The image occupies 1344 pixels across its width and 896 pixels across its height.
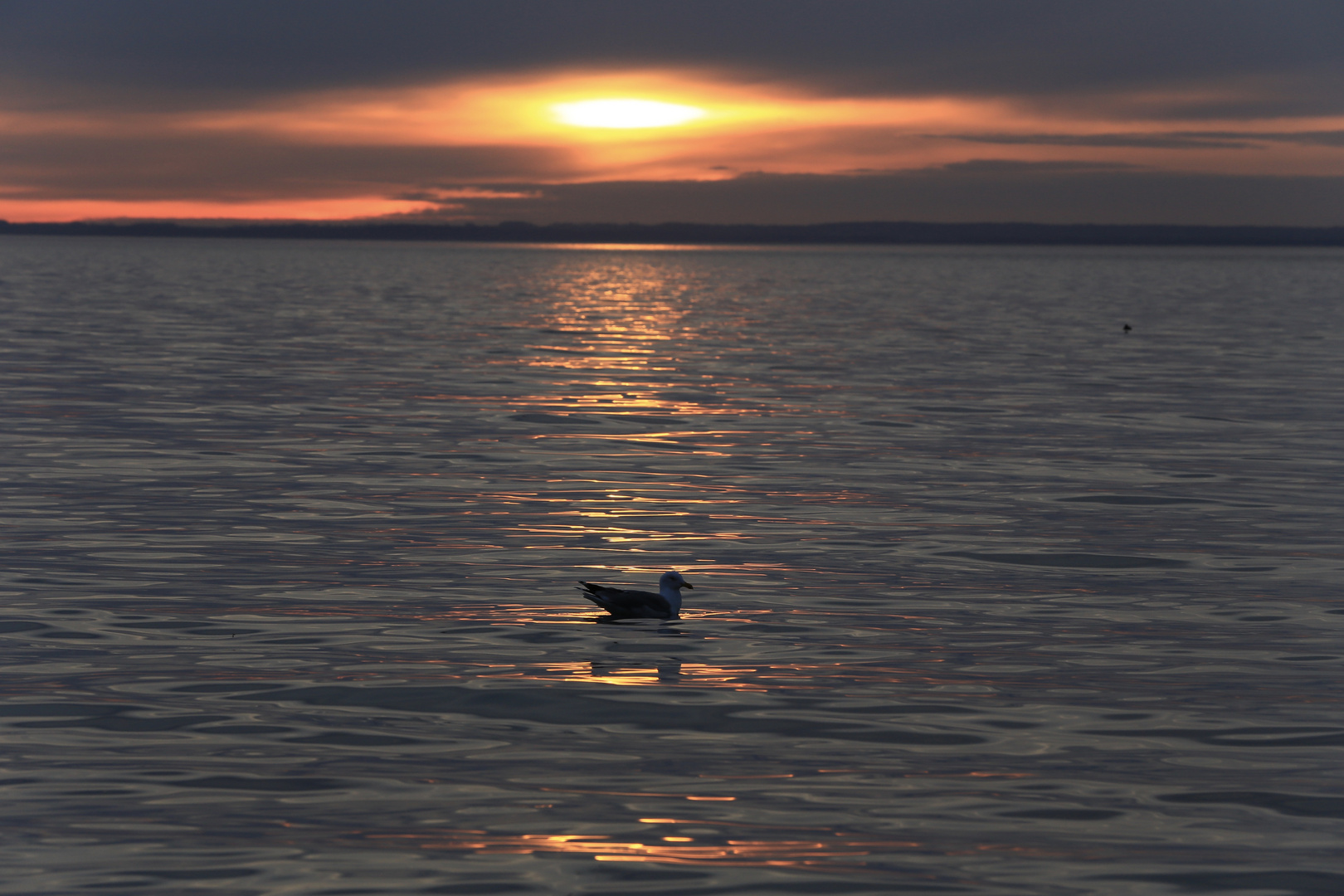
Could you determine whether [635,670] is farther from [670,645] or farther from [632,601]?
[632,601]

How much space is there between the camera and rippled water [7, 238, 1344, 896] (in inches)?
376

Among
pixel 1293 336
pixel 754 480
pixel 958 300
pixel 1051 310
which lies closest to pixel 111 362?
pixel 754 480

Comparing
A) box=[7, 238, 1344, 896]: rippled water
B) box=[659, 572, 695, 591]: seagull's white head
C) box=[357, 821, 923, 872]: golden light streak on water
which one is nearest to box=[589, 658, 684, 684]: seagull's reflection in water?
→ box=[7, 238, 1344, 896]: rippled water

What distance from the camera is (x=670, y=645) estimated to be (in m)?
14.9

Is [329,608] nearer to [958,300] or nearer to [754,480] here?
[754,480]

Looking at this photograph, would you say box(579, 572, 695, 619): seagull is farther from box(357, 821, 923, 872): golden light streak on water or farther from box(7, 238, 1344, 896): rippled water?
box(357, 821, 923, 872): golden light streak on water

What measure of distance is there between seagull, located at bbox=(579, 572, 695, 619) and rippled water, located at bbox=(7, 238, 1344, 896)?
22cm

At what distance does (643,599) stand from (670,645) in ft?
2.16

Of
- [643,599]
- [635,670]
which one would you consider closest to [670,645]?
[643,599]

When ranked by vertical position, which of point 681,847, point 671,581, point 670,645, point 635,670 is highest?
point 671,581

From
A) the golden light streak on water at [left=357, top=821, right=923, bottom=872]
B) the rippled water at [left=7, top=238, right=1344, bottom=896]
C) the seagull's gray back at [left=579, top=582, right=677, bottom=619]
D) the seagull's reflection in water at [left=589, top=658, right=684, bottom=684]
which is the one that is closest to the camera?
the golden light streak on water at [left=357, top=821, right=923, bottom=872]

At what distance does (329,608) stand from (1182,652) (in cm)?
842

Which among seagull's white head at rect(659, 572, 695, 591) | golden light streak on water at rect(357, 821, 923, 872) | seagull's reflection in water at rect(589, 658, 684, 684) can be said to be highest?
seagull's white head at rect(659, 572, 695, 591)

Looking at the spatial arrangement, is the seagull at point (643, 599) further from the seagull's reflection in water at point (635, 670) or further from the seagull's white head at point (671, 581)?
the seagull's reflection in water at point (635, 670)
